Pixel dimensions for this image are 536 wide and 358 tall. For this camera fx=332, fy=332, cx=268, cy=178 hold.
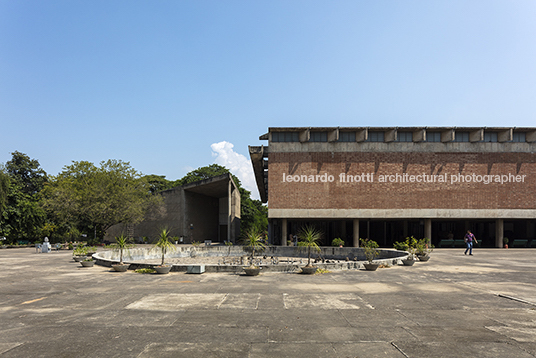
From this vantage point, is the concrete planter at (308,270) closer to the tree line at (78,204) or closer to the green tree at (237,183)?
the tree line at (78,204)

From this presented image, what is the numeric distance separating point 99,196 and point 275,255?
2544cm

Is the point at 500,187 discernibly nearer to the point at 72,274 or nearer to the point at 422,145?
the point at 422,145

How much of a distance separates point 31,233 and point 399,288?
50616mm

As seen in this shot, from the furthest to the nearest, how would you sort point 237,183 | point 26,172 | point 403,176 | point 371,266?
point 237,183 → point 26,172 → point 403,176 → point 371,266

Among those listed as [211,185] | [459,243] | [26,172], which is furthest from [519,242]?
[26,172]

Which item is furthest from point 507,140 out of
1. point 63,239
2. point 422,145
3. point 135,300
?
point 63,239

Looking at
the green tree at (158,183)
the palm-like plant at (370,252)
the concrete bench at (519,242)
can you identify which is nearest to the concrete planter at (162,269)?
the palm-like plant at (370,252)

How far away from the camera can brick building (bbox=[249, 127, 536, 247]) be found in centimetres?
3875

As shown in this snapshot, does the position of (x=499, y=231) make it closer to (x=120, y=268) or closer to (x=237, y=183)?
(x=120, y=268)

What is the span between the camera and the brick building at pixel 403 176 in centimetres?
3875

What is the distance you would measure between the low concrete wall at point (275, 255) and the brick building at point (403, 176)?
786 cm

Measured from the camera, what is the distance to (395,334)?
7.56 meters

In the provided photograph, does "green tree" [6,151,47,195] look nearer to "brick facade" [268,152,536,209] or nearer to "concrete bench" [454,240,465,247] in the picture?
"brick facade" [268,152,536,209]

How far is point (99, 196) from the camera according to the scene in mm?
42531
